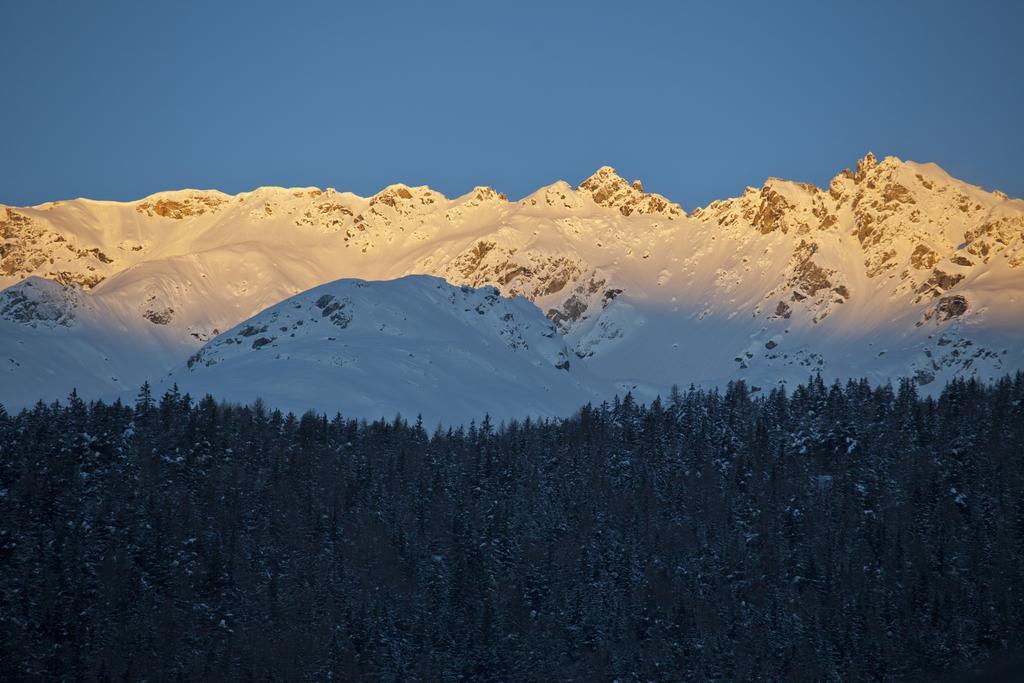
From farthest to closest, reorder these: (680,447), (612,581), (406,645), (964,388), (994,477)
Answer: (964,388) < (680,447) < (994,477) < (612,581) < (406,645)

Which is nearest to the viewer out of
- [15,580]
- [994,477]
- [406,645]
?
[15,580]

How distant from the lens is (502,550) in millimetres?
157000

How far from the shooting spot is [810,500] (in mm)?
167250

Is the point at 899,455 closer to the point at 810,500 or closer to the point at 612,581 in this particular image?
the point at 810,500

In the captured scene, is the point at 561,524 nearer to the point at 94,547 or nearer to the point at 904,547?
the point at 904,547

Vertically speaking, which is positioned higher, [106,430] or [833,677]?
[106,430]

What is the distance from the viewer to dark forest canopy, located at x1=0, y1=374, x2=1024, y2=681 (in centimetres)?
13488

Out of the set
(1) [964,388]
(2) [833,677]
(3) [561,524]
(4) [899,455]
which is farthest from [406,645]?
(1) [964,388]

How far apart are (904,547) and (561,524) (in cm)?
3644

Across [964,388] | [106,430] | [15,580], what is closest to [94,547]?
[15,580]

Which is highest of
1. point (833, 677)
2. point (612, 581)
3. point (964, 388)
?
point (964, 388)

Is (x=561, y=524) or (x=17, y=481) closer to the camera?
(x=17, y=481)

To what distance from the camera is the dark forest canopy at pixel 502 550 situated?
13488cm

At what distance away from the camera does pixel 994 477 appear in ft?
545
